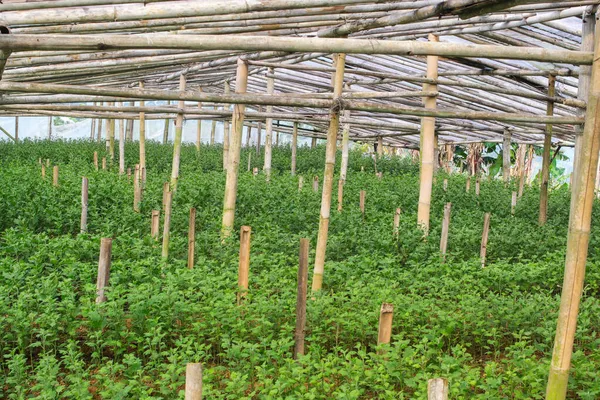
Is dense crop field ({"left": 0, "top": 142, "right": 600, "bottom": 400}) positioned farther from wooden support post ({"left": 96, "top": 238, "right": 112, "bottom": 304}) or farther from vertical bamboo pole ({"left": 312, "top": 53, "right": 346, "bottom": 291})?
vertical bamboo pole ({"left": 312, "top": 53, "right": 346, "bottom": 291})

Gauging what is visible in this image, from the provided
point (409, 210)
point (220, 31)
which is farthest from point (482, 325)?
point (409, 210)

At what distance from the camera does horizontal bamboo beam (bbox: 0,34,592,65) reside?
166 inches

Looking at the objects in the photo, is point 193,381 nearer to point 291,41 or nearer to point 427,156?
point 291,41

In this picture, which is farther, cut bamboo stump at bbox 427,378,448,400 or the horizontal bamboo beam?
the horizontal bamboo beam

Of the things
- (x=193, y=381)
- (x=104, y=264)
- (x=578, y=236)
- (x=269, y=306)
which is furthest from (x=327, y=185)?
(x=193, y=381)

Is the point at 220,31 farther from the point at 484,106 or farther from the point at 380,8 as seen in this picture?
the point at 484,106

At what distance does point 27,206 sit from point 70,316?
4812 mm

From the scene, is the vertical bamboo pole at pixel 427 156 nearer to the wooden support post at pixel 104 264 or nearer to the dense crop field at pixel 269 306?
the dense crop field at pixel 269 306

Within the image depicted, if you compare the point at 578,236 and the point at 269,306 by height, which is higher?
the point at 578,236

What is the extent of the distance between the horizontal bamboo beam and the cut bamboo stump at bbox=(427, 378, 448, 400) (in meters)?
2.02

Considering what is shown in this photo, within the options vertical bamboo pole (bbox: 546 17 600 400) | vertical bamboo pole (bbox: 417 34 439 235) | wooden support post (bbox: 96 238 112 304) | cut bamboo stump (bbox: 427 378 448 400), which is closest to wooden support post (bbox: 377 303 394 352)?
vertical bamboo pole (bbox: 546 17 600 400)

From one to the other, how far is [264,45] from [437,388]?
224 centimetres

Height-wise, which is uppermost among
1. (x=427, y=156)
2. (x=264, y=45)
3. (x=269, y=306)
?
(x=264, y=45)

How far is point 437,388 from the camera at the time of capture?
3.55m
